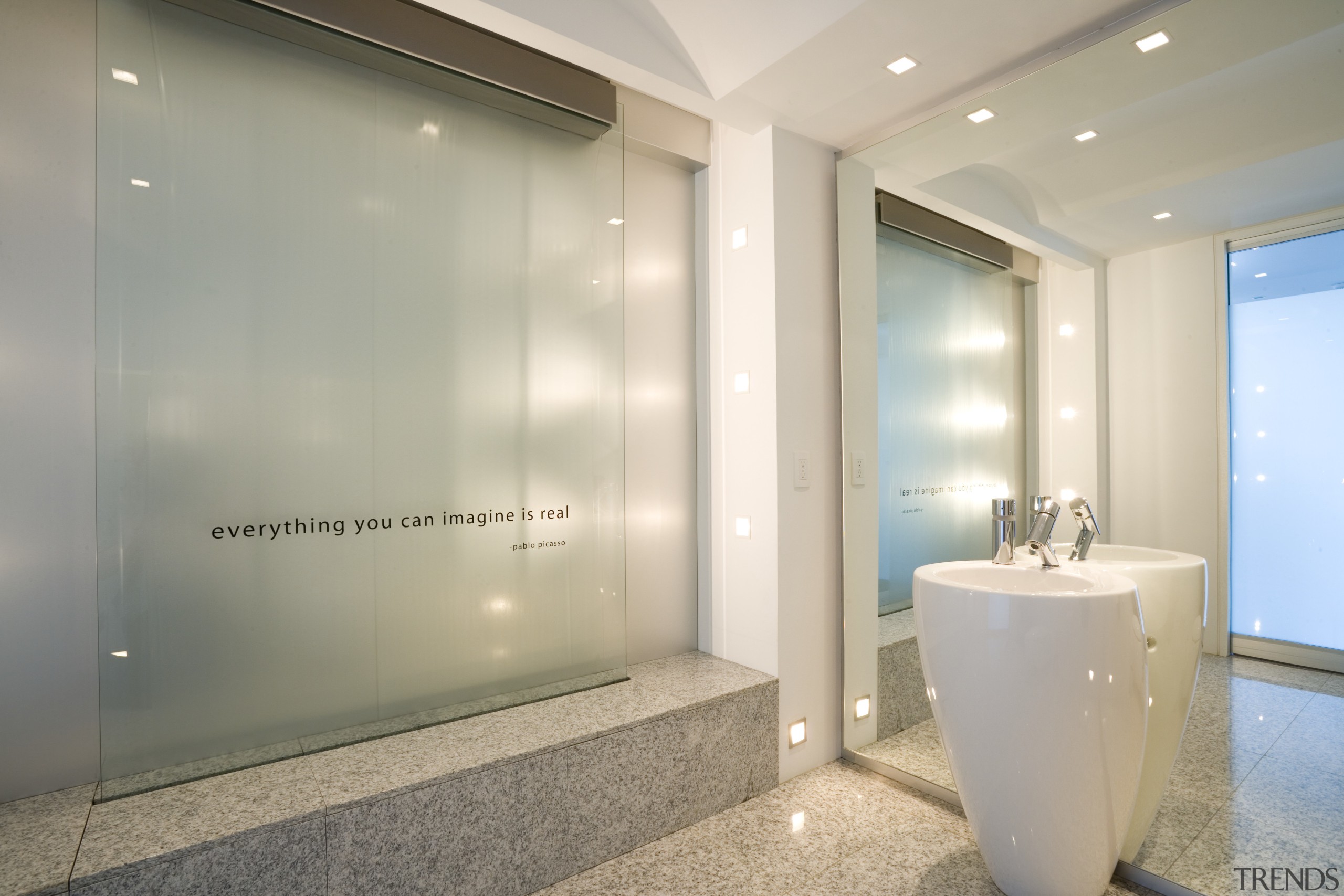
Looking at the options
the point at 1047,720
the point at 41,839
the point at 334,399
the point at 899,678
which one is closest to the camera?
the point at 41,839

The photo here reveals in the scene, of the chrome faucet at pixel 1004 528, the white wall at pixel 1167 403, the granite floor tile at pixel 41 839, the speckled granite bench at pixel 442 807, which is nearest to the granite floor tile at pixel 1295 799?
the white wall at pixel 1167 403

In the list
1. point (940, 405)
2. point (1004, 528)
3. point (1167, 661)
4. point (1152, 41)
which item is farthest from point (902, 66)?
point (1167, 661)

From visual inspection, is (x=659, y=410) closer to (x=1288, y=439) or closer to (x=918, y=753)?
(x=918, y=753)

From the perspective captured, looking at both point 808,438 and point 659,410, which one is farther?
point 659,410

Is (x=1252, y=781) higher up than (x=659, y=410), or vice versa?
(x=659, y=410)

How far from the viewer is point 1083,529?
6.49 ft

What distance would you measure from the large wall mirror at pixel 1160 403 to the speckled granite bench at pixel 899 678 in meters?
0.17

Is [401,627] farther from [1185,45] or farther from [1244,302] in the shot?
[1185,45]

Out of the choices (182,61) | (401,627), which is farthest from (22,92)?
(401,627)

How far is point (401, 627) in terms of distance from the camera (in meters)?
1.97

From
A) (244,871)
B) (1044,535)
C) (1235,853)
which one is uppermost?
(1044,535)

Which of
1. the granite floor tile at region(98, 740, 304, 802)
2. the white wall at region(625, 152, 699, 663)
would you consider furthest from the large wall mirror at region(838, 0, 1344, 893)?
the granite floor tile at region(98, 740, 304, 802)

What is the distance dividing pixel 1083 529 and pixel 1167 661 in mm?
401

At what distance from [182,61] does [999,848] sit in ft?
9.32
